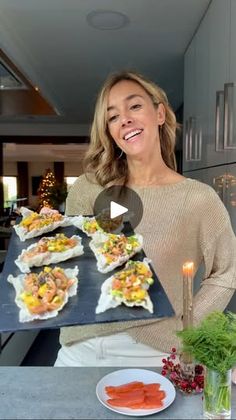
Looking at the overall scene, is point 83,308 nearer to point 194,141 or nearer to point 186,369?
point 186,369

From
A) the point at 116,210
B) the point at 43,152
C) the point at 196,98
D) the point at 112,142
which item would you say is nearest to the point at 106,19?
the point at 196,98

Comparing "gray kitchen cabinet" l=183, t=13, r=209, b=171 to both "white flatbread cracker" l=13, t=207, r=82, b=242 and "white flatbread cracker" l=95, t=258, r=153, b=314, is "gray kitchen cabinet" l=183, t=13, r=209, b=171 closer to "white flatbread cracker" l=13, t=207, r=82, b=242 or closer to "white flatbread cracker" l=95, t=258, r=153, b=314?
"white flatbread cracker" l=13, t=207, r=82, b=242

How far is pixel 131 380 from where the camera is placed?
796 millimetres

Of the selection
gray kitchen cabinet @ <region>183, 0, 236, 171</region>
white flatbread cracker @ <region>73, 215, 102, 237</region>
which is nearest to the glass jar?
white flatbread cracker @ <region>73, 215, 102, 237</region>

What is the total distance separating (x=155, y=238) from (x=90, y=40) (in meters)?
1.85

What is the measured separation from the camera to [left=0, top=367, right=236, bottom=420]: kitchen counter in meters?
0.70

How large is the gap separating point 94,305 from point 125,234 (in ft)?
0.84

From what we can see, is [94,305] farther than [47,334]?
No

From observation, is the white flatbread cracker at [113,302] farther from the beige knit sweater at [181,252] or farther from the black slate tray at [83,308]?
the beige knit sweater at [181,252]

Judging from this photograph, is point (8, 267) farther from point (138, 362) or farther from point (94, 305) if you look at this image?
point (138, 362)

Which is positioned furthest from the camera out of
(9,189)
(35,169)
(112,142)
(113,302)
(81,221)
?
(35,169)

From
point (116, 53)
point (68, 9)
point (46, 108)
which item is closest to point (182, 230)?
point (68, 9)

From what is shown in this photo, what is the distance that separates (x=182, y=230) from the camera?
0.91m

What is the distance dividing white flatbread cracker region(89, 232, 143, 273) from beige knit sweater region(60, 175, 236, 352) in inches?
4.8
